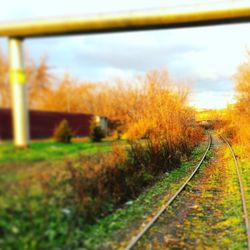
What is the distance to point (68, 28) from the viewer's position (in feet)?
15.5

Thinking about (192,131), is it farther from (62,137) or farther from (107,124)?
(62,137)

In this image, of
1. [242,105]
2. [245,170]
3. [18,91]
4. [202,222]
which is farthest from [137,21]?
[242,105]

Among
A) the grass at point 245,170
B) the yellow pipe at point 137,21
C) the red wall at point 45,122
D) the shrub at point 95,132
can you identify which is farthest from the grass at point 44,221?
the grass at point 245,170

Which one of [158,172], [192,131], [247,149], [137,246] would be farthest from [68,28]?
[247,149]

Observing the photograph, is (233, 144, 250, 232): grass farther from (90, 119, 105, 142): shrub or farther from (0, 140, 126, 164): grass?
(0, 140, 126, 164): grass

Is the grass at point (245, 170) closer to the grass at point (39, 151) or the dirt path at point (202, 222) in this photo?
the dirt path at point (202, 222)

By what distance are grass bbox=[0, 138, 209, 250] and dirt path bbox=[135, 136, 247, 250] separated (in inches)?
27.7

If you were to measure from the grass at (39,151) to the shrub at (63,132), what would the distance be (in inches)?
3.0

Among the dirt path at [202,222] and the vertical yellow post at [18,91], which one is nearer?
the vertical yellow post at [18,91]

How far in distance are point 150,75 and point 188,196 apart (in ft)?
14.0

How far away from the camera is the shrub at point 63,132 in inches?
204

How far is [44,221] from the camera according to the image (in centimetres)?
Answer: 542

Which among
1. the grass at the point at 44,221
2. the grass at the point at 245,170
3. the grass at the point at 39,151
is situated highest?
the grass at the point at 39,151

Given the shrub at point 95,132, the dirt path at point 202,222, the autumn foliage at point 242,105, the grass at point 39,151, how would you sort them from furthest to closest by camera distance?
the autumn foliage at point 242,105
the dirt path at point 202,222
the shrub at point 95,132
the grass at point 39,151
